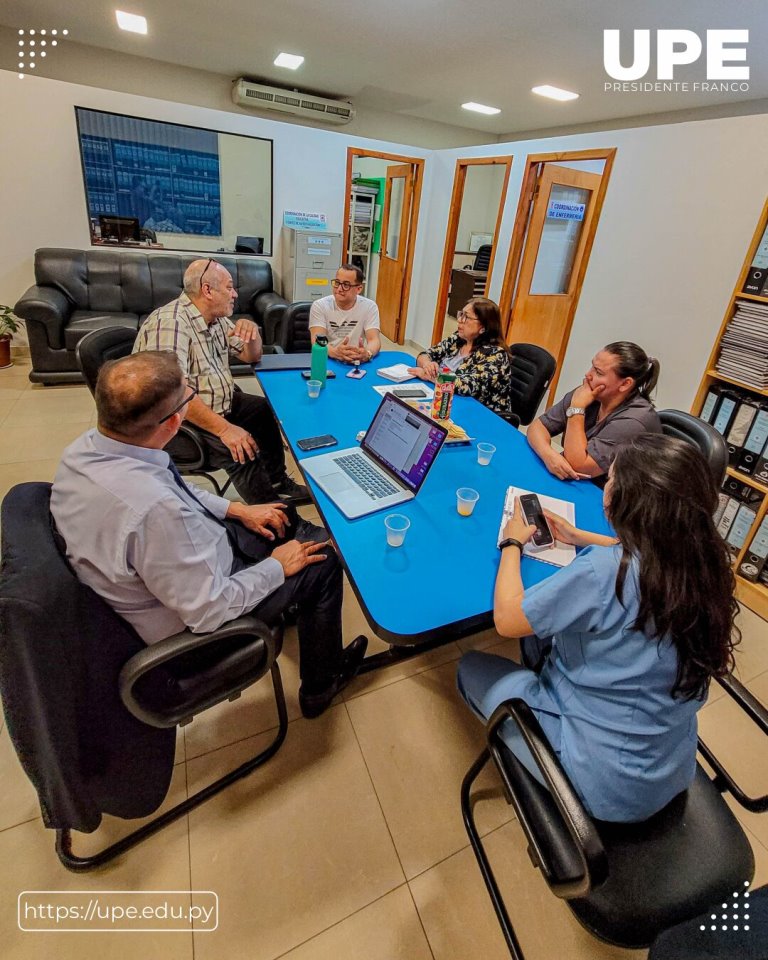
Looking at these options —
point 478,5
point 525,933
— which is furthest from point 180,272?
point 525,933

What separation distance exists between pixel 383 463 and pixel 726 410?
2.02 meters

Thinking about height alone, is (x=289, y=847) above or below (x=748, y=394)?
below

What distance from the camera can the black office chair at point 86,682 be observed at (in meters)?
0.86

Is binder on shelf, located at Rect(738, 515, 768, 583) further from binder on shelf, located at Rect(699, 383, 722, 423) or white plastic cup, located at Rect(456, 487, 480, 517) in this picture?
white plastic cup, located at Rect(456, 487, 480, 517)

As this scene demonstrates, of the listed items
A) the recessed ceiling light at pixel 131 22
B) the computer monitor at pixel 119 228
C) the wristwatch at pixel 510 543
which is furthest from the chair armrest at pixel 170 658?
the computer monitor at pixel 119 228

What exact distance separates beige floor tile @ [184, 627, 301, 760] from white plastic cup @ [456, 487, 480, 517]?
94 centimetres

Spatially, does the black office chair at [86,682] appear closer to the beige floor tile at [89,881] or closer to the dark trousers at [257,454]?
the beige floor tile at [89,881]

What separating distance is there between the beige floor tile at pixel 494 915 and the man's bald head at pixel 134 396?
141cm

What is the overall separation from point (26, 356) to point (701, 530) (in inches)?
225

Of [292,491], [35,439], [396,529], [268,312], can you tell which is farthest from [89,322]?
[396,529]

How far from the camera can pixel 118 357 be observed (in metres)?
2.06

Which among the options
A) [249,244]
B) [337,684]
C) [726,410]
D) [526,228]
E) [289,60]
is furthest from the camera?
[249,244]

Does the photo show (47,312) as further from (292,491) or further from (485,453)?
(485,453)

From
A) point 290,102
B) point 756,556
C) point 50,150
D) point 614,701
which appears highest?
point 290,102
